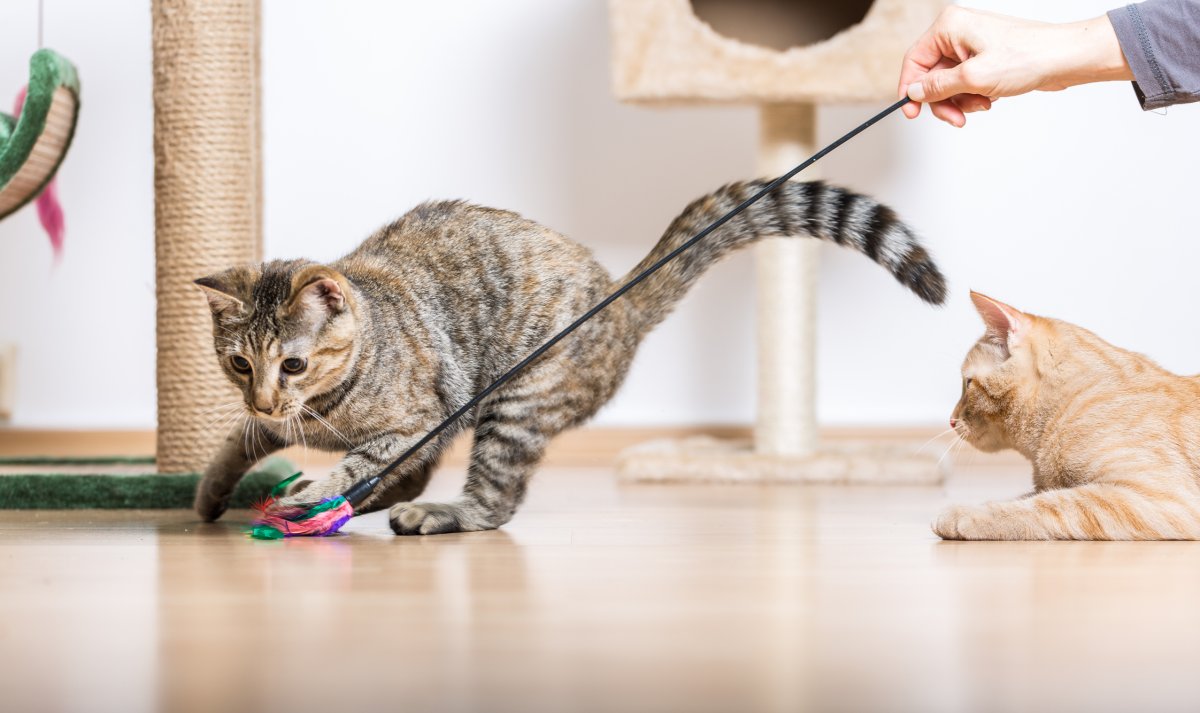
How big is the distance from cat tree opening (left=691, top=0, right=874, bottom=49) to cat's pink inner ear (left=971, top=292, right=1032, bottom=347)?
1511 millimetres

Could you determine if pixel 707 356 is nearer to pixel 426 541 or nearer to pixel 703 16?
pixel 703 16

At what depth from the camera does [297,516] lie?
1.66m

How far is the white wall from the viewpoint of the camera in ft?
10.5

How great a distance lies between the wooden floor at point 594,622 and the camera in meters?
0.84

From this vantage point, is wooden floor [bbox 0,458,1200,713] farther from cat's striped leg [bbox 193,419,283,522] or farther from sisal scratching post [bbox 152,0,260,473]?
sisal scratching post [bbox 152,0,260,473]

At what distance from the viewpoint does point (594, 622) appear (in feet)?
3.51

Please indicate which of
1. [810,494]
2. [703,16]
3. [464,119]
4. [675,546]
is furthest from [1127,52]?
[464,119]

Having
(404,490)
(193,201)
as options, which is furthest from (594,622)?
(193,201)

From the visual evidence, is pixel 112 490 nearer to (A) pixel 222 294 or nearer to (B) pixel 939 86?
(A) pixel 222 294

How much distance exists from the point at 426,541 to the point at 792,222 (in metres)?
0.72

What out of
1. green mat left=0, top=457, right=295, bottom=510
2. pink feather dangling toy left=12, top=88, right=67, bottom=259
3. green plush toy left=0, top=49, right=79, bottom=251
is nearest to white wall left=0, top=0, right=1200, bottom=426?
pink feather dangling toy left=12, top=88, right=67, bottom=259

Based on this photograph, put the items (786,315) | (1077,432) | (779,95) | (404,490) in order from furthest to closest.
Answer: (786,315)
(779,95)
(404,490)
(1077,432)

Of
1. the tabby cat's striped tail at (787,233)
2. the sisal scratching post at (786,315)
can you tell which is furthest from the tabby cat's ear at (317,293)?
the sisal scratching post at (786,315)

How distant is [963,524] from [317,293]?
93 centimetres
